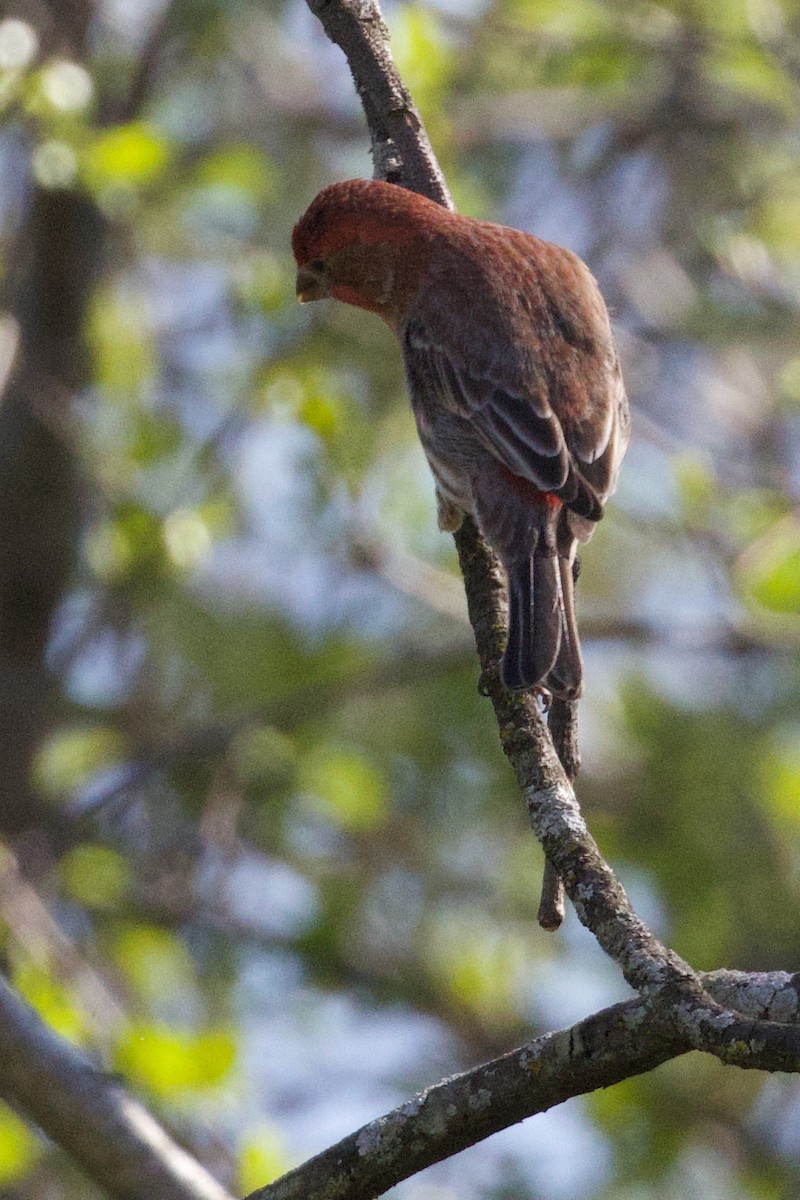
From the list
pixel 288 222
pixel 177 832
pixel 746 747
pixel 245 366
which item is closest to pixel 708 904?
pixel 746 747

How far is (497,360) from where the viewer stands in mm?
4859

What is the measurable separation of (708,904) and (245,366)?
324 cm

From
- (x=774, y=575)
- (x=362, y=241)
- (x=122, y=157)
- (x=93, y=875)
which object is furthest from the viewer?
(x=93, y=875)

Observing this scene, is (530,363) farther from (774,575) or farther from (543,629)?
(774,575)

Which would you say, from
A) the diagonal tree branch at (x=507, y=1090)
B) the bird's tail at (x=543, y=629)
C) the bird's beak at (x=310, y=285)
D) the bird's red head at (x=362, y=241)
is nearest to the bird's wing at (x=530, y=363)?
the bird's red head at (x=362, y=241)

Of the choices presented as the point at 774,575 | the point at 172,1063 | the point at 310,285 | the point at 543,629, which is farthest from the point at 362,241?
the point at 172,1063

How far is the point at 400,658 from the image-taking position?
686 cm

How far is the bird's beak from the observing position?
18.1 feet

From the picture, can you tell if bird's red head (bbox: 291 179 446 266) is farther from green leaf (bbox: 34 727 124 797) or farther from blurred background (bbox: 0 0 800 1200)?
green leaf (bbox: 34 727 124 797)

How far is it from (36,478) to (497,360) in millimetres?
3601

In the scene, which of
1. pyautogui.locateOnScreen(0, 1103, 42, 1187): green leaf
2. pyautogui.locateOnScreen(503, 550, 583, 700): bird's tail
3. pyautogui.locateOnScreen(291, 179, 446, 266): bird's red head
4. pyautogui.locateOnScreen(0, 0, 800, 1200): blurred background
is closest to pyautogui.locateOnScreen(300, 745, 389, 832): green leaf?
pyautogui.locateOnScreen(0, 0, 800, 1200): blurred background

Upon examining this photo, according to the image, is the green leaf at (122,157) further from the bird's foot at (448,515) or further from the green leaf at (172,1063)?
the green leaf at (172,1063)

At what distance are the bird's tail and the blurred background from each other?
1.88 m

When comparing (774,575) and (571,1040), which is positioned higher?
(774,575)
